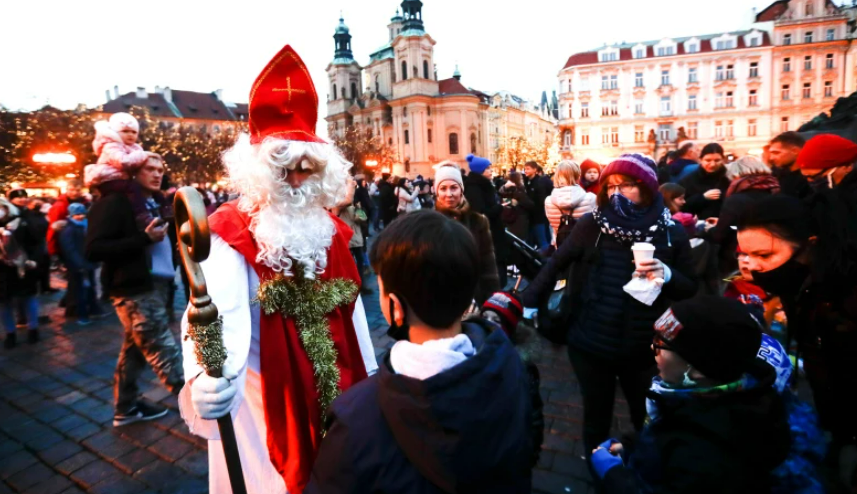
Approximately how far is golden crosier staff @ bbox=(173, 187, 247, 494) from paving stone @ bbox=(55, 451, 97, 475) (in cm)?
257

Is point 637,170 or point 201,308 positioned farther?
point 637,170

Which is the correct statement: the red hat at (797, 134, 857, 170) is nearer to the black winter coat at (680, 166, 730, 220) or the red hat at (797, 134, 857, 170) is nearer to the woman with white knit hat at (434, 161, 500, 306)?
the black winter coat at (680, 166, 730, 220)

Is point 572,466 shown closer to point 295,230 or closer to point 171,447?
point 295,230

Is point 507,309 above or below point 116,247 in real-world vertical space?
below

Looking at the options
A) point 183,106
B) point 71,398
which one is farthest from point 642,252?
point 183,106

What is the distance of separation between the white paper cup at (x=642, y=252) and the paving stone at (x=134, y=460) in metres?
2.99

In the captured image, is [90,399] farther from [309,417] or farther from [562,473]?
[562,473]

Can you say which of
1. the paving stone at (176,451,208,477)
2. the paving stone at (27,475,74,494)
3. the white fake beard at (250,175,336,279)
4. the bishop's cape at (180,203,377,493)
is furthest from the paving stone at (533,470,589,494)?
the paving stone at (27,475,74,494)

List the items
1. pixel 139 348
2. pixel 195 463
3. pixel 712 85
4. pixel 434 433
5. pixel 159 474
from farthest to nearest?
1. pixel 712 85
2. pixel 139 348
3. pixel 195 463
4. pixel 159 474
5. pixel 434 433

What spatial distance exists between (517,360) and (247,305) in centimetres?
110

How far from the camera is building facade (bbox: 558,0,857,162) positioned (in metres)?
44.2

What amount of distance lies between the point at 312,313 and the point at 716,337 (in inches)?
58.3

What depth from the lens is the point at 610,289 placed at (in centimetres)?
239

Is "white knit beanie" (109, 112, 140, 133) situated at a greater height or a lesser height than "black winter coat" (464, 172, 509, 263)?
greater
